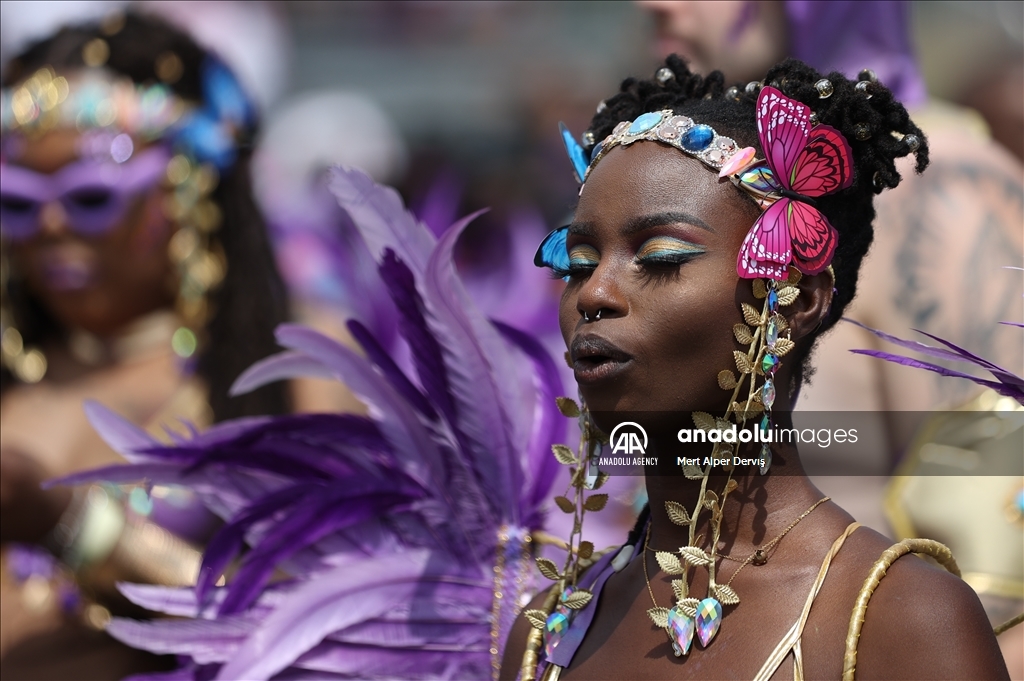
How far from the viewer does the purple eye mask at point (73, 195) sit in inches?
140

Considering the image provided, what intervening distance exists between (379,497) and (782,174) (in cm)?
102

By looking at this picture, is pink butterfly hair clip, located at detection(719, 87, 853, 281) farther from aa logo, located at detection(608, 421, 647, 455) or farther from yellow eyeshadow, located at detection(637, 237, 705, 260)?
aa logo, located at detection(608, 421, 647, 455)

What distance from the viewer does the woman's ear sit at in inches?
66.4

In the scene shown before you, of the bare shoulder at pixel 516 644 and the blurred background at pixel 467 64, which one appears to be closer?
the bare shoulder at pixel 516 644

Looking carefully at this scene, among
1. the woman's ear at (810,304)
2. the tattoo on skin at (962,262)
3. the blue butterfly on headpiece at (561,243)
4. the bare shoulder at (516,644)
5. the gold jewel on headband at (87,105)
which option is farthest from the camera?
the gold jewel on headband at (87,105)

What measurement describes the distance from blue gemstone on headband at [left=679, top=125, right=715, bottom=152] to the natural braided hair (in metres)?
0.05

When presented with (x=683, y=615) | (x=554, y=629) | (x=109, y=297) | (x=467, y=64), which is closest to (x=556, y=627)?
(x=554, y=629)

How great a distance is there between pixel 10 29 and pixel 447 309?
7647 mm

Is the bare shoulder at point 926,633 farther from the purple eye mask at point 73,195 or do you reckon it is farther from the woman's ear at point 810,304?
the purple eye mask at point 73,195

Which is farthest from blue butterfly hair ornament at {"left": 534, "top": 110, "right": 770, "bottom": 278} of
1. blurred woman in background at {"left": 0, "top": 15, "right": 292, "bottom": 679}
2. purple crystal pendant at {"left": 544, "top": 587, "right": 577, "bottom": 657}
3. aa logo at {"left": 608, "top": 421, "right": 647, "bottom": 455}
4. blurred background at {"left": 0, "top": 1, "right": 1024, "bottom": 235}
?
blurred background at {"left": 0, "top": 1, "right": 1024, "bottom": 235}

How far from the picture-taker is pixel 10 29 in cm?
870

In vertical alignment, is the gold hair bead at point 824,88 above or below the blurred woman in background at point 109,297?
above

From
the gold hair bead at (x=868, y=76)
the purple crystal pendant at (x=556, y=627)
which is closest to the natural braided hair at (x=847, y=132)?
the gold hair bead at (x=868, y=76)

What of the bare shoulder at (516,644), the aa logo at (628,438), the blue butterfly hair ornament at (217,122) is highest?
Result: the blue butterfly hair ornament at (217,122)
